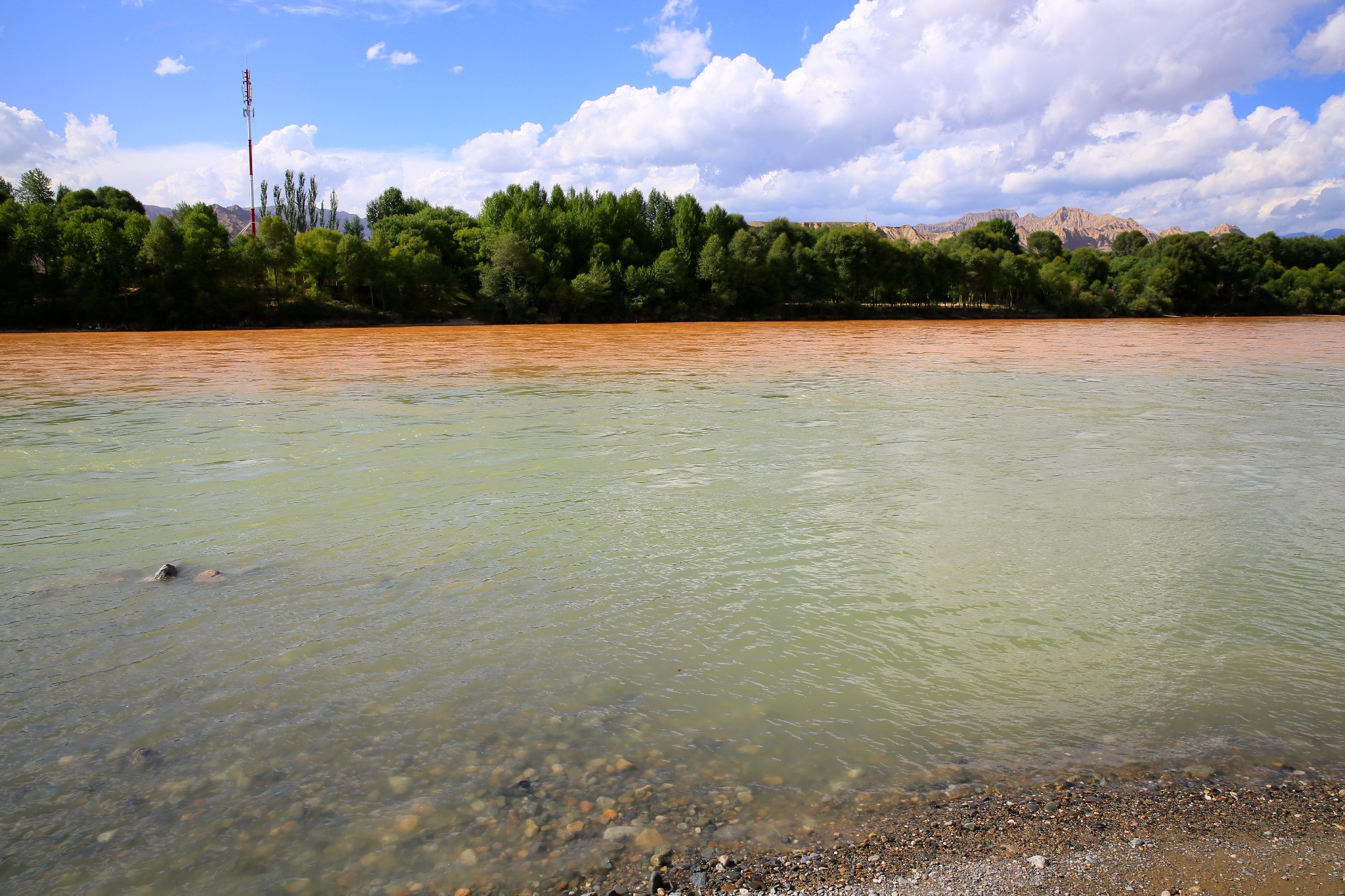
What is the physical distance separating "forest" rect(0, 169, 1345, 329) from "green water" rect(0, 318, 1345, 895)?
6587cm

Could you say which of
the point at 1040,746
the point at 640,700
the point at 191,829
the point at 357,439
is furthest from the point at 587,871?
the point at 357,439

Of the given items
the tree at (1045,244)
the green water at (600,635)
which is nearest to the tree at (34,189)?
the green water at (600,635)

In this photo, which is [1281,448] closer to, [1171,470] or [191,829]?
[1171,470]

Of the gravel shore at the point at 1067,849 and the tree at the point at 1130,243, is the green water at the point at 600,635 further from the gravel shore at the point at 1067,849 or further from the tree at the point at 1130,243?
the tree at the point at 1130,243

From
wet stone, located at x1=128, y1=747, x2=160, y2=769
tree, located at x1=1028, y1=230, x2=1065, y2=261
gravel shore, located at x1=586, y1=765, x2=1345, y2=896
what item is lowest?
wet stone, located at x1=128, y1=747, x2=160, y2=769

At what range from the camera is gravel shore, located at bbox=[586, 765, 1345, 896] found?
3510mm

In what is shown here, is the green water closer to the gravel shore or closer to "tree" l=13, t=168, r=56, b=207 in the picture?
the gravel shore

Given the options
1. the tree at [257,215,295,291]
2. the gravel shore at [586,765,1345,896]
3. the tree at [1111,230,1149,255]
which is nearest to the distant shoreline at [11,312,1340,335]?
the tree at [257,215,295,291]

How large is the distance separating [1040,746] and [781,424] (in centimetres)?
1282

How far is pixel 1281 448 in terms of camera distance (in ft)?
47.4

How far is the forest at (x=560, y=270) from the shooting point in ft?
230

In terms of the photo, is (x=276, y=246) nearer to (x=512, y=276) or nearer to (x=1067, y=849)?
(x=512, y=276)

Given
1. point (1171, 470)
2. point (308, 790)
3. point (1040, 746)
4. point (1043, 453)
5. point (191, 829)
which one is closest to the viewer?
point (191, 829)

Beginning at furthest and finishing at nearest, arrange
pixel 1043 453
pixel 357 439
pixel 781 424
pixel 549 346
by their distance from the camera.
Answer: pixel 549 346, pixel 781 424, pixel 357 439, pixel 1043 453
